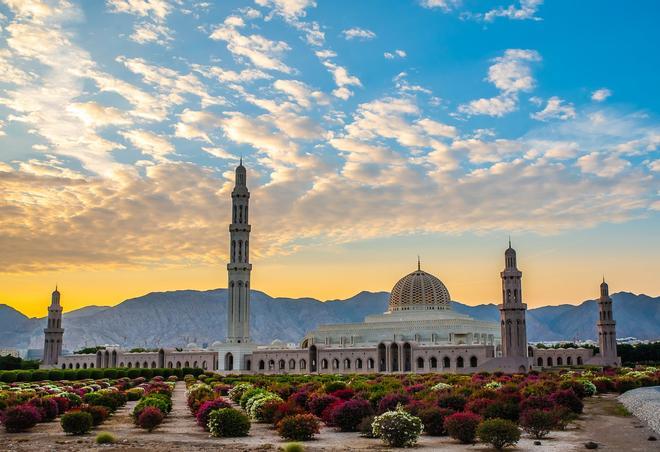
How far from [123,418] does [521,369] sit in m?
41.6

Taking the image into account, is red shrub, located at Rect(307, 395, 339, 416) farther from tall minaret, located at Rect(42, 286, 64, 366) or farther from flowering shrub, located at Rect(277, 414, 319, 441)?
tall minaret, located at Rect(42, 286, 64, 366)

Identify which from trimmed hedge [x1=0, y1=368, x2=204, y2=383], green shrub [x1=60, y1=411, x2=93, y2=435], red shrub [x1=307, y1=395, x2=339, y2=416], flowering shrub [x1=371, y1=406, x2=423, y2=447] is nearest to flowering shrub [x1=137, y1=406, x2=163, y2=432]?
green shrub [x1=60, y1=411, x2=93, y2=435]

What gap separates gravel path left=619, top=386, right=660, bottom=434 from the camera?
21.0m

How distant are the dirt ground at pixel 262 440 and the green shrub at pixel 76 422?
0.26 m

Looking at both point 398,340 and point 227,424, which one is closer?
point 227,424

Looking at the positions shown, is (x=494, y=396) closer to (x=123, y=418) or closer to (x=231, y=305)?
(x=123, y=418)

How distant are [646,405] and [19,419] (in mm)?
19440

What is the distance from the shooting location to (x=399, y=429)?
16812mm

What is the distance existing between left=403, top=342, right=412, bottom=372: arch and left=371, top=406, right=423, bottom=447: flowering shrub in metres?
50.9

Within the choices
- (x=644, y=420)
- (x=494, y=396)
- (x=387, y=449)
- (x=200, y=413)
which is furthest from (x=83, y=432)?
(x=644, y=420)

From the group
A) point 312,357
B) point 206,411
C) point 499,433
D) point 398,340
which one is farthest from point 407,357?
point 499,433

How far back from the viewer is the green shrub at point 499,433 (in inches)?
635

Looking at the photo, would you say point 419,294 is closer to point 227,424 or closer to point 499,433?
point 227,424

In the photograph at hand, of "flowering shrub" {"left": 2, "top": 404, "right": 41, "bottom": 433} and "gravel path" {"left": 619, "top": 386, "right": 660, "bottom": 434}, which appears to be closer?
"flowering shrub" {"left": 2, "top": 404, "right": 41, "bottom": 433}
